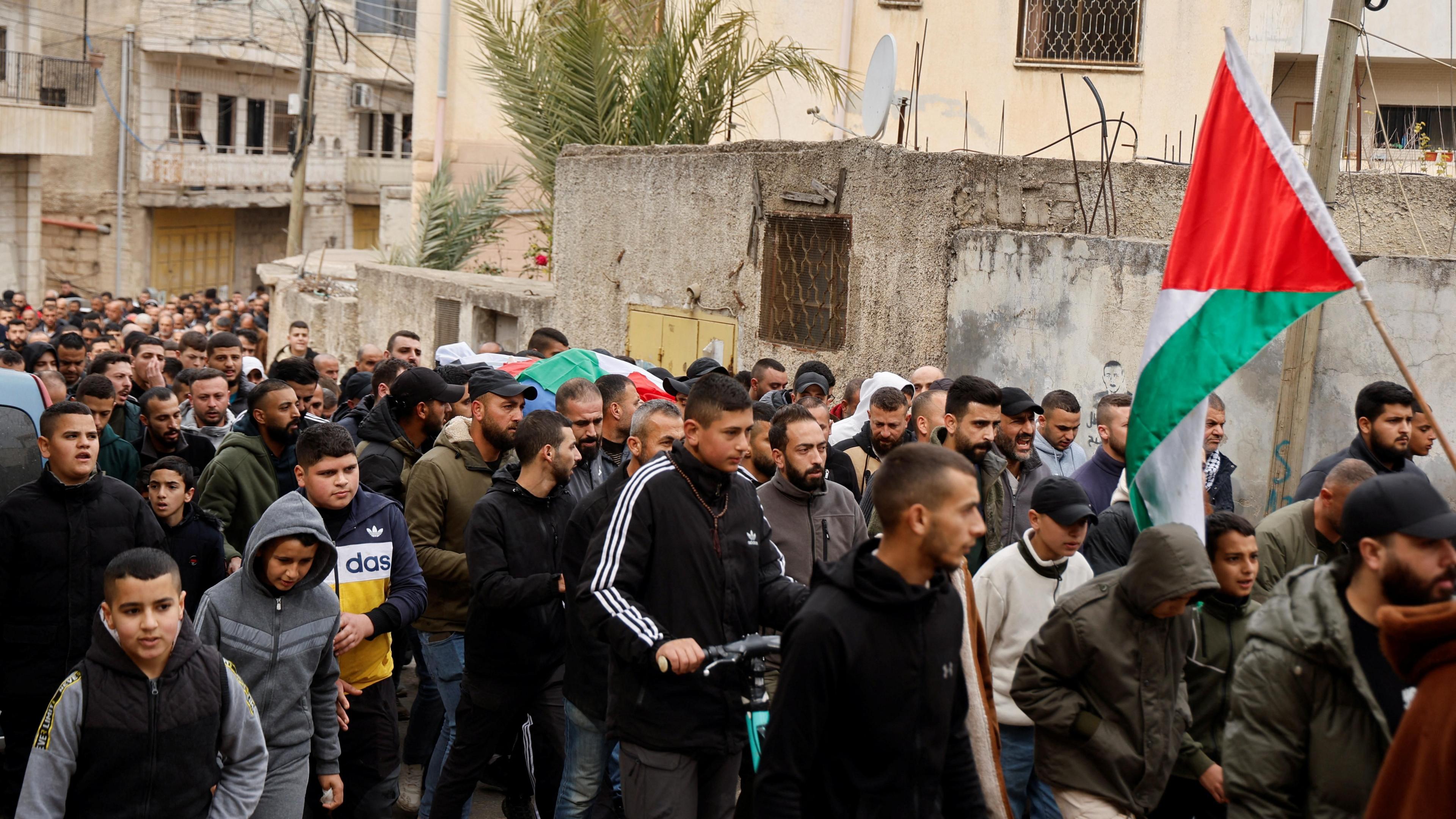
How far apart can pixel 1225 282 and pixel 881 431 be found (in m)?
2.60

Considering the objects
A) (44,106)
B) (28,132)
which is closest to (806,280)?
(28,132)

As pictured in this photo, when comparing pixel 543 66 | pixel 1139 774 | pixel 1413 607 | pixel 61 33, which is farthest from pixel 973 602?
pixel 61 33

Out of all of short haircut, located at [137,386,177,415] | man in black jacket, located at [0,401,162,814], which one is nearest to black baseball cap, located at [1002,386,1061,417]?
man in black jacket, located at [0,401,162,814]

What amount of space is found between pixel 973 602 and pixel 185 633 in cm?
249

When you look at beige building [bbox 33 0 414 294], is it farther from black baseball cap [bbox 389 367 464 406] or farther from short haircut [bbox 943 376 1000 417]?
short haircut [bbox 943 376 1000 417]

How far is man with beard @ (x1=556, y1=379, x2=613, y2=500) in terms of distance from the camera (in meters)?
5.95

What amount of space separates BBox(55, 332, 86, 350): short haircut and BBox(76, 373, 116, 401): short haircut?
3334 millimetres

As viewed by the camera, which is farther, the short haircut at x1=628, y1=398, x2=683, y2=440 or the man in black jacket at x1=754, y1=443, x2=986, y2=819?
the short haircut at x1=628, y1=398, x2=683, y2=440

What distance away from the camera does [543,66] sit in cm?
1527

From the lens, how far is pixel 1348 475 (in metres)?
5.04

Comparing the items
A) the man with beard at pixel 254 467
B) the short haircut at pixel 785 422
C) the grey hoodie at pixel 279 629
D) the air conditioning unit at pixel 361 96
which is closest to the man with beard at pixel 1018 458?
the short haircut at pixel 785 422

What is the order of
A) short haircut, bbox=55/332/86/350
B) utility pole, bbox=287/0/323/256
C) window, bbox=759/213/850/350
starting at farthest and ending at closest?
utility pole, bbox=287/0/323/256, window, bbox=759/213/850/350, short haircut, bbox=55/332/86/350

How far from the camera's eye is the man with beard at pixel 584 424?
595 centimetres

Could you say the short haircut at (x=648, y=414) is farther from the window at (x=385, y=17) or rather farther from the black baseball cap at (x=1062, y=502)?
the window at (x=385, y=17)
